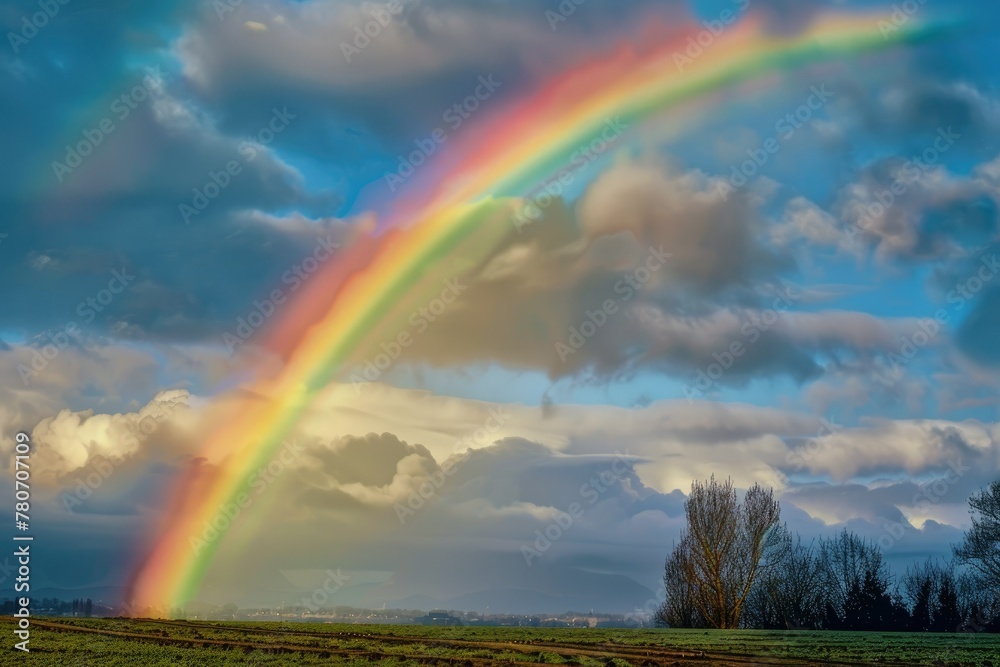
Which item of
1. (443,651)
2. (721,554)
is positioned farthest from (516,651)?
(721,554)

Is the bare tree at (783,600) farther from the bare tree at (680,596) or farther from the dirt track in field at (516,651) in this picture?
the dirt track in field at (516,651)

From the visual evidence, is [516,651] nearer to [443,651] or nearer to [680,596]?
[443,651]

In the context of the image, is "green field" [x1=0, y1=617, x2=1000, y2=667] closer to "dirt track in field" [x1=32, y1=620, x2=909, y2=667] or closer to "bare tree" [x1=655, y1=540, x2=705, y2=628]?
"dirt track in field" [x1=32, y1=620, x2=909, y2=667]

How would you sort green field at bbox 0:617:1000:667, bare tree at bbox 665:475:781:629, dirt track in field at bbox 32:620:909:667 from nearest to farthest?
dirt track in field at bbox 32:620:909:667 → green field at bbox 0:617:1000:667 → bare tree at bbox 665:475:781:629

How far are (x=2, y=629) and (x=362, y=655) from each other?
37556 mm

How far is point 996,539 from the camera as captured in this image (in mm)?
117500

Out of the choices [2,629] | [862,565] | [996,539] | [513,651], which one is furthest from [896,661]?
[862,565]

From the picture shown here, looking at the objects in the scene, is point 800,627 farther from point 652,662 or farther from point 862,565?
point 652,662

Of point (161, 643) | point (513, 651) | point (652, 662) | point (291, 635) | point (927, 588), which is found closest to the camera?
point (652, 662)

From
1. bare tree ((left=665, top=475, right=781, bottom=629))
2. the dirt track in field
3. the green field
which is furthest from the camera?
bare tree ((left=665, top=475, right=781, bottom=629))

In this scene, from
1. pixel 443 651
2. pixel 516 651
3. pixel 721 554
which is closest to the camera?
pixel 443 651

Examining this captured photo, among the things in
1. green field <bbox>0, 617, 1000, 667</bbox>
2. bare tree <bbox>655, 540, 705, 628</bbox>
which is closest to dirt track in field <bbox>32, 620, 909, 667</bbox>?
green field <bbox>0, 617, 1000, 667</bbox>

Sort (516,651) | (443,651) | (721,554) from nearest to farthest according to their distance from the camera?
(443,651)
(516,651)
(721,554)

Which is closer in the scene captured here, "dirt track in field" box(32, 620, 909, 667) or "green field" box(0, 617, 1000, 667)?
"dirt track in field" box(32, 620, 909, 667)
